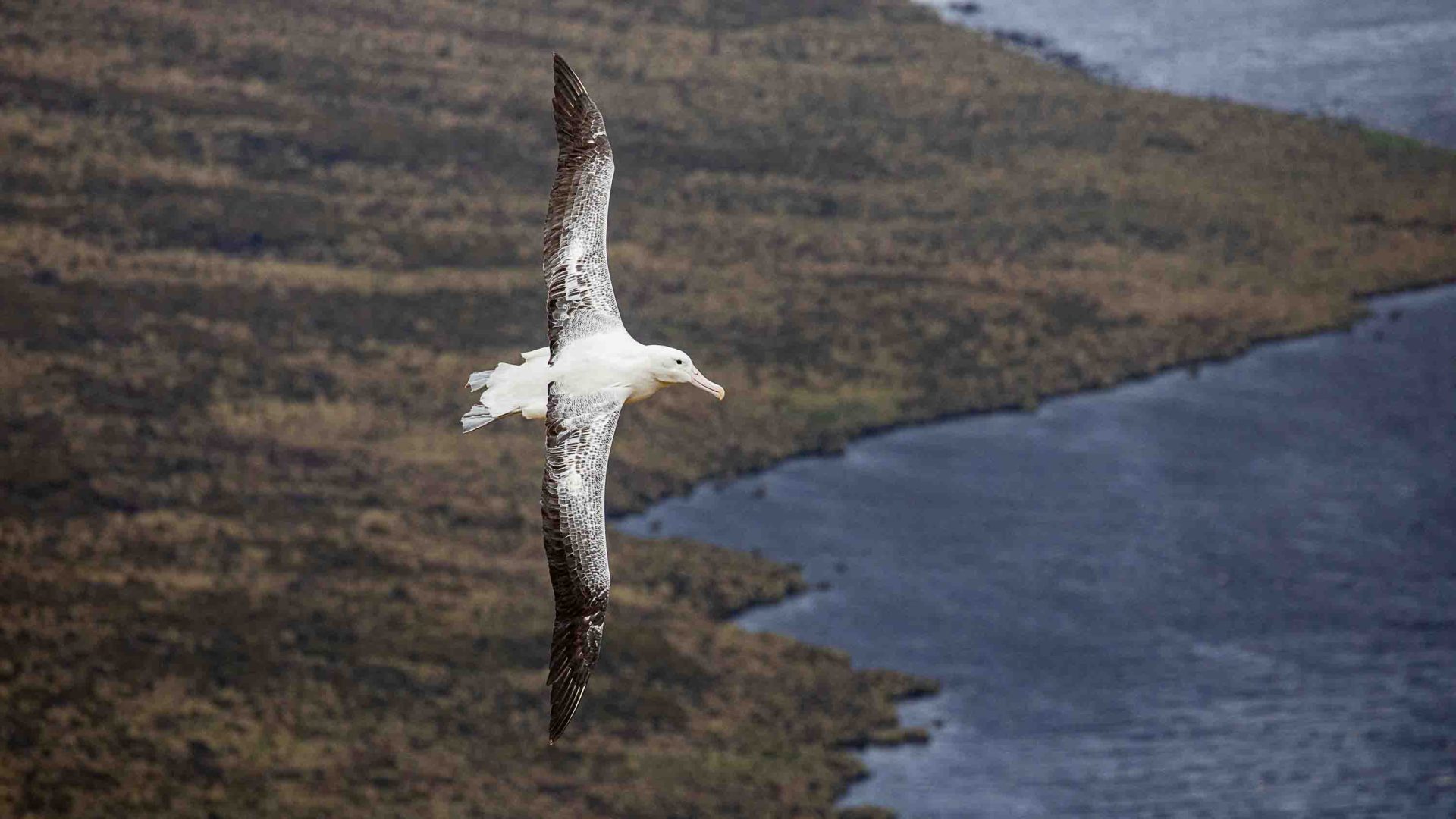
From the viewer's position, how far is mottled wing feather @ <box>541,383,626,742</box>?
2106 centimetres

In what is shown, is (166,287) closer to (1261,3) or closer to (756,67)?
(756,67)

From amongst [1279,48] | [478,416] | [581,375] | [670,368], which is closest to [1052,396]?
[1279,48]

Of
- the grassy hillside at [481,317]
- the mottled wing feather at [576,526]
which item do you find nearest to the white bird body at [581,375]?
the mottled wing feather at [576,526]

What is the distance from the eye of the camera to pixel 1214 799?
2317 inches

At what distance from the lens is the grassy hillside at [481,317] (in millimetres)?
59594

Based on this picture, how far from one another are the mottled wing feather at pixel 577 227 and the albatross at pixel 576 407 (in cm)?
2

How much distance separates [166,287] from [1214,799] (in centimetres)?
4438

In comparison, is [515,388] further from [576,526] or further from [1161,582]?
[1161,582]

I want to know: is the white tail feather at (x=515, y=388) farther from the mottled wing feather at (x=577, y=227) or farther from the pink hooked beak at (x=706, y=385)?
the pink hooked beak at (x=706, y=385)

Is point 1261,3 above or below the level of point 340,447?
above

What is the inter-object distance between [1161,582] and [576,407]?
51.4 m

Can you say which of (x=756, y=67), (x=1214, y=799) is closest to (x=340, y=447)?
(x=1214, y=799)

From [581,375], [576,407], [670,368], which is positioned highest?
[670,368]

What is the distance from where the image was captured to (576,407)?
21406 millimetres
